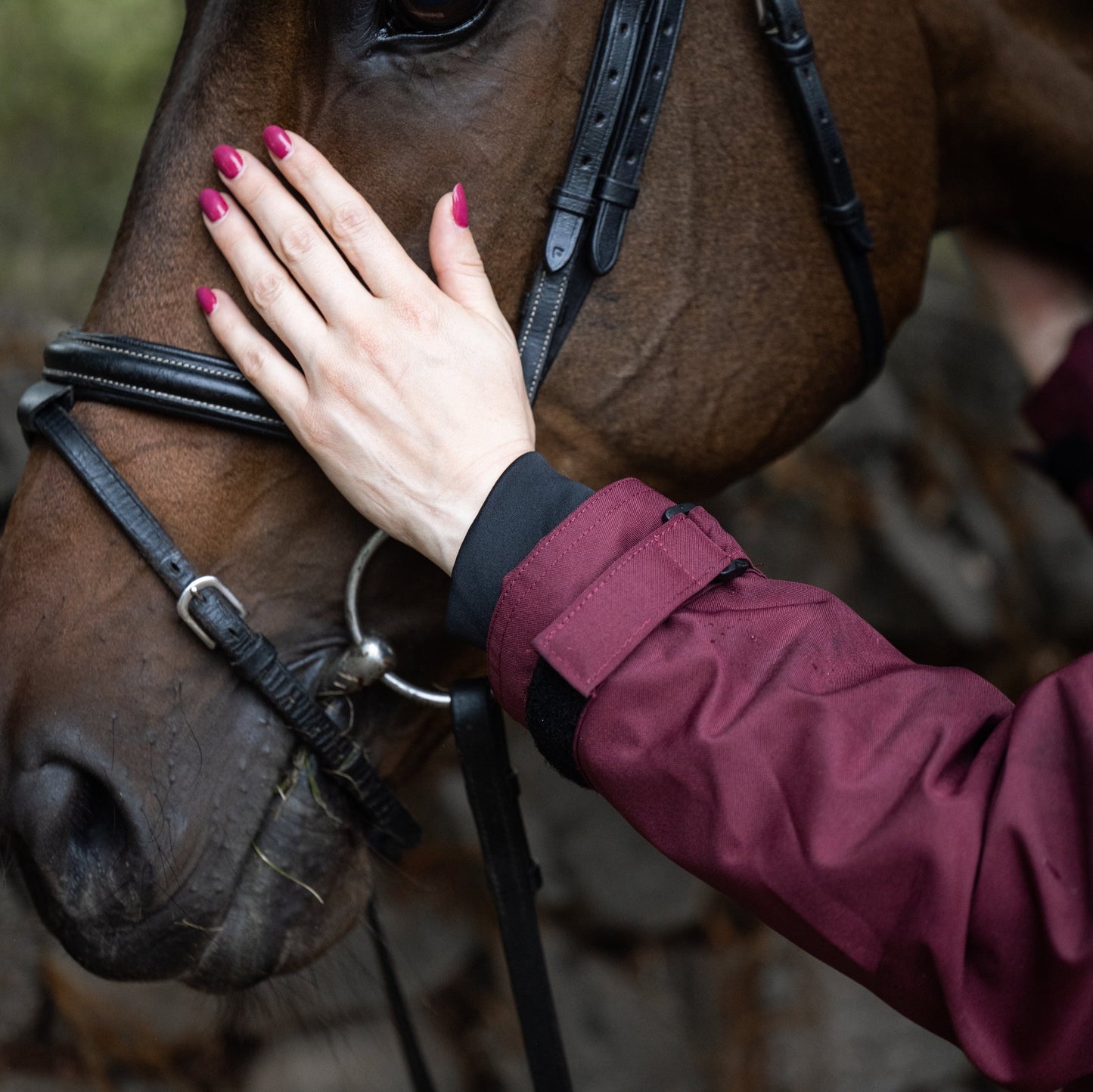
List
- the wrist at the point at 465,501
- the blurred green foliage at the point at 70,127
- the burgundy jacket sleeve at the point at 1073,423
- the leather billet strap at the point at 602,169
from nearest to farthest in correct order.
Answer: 1. the wrist at the point at 465,501
2. the leather billet strap at the point at 602,169
3. the burgundy jacket sleeve at the point at 1073,423
4. the blurred green foliage at the point at 70,127

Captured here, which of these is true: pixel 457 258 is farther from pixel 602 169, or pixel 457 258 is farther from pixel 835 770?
pixel 835 770

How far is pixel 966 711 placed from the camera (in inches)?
34.4

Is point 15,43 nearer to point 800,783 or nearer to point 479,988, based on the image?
point 479,988

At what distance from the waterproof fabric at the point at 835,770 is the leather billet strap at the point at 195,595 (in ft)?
0.85

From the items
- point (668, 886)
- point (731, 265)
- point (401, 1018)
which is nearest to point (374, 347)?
point (731, 265)

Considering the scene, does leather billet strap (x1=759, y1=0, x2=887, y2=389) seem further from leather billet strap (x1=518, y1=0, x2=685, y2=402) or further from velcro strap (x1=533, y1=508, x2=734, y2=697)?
velcro strap (x1=533, y1=508, x2=734, y2=697)

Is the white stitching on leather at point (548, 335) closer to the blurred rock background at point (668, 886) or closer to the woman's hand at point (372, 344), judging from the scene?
the woman's hand at point (372, 344)

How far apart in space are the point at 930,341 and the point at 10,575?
2.62 m

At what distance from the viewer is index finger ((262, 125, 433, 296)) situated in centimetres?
104

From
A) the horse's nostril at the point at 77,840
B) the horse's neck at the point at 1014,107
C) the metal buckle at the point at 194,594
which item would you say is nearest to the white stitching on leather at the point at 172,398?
the metal buckle at the point at 194,594

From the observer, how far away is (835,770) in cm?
82

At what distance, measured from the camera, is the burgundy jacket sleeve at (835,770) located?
78 centimetres

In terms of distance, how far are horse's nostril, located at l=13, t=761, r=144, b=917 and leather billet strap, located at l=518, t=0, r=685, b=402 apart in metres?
0.63

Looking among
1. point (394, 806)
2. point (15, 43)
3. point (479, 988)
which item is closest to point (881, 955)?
point (394, 806)
